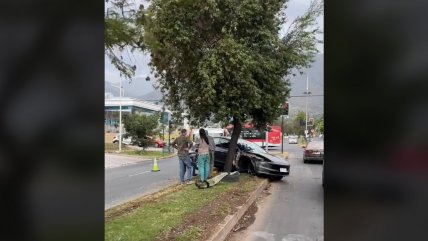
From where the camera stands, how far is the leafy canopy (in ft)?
37.5

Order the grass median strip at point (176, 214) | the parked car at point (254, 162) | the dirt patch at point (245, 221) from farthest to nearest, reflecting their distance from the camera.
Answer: the parked car at point (254, 162) → the dirt patch at point (245, 221) → the grass median strip at point (176, 214)

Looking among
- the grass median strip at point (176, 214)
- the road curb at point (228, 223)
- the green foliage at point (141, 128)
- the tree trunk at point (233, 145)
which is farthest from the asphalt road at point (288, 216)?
the green foliage at point (141, 128)

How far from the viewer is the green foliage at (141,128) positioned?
1308 inches

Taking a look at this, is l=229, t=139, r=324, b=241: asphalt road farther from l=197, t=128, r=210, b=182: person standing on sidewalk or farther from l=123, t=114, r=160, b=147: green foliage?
l=123, t=114, r=160, b=147: green foliage

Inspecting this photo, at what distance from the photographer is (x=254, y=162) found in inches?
567

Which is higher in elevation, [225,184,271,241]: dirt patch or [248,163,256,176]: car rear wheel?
[248,163,256,176]: car rear wheel

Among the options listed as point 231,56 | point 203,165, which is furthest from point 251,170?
point 231,56

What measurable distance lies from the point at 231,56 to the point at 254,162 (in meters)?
4.48

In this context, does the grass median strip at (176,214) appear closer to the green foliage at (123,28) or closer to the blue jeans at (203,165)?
the blue jeans at (203,165)

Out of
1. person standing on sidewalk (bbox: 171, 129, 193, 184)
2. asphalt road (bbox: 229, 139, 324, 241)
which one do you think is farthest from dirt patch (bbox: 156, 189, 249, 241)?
person standing on sidewalk (bbox: 171, 129, 193, 184)

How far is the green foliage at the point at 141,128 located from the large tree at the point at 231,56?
64.7ft

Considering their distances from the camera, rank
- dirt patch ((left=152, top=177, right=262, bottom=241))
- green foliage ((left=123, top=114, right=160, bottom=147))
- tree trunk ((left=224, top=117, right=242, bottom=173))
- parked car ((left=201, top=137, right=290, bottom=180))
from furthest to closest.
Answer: green foliage ((left=123, top=114, right=160, bottom=147)) → tree trunk ((left=224, top=117, right=242, bottom=173)) → parked car ((left=201, top=137, right=290, bottom=180)) → dirt patch ((left=152, top=177, right=262, bottom=241))
